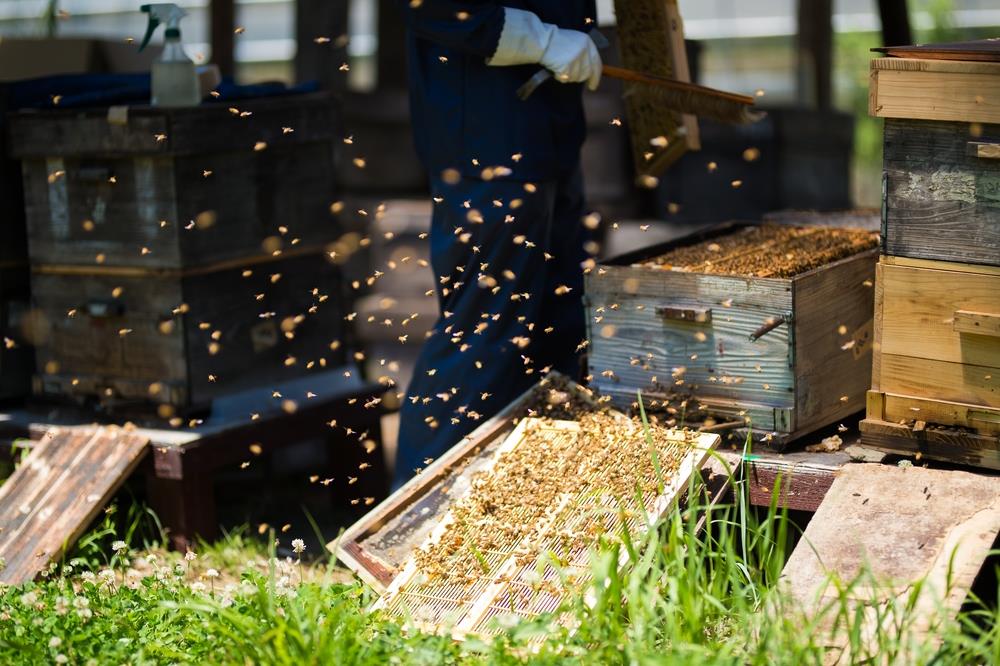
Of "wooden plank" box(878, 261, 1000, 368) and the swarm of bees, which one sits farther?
the swarm of bees

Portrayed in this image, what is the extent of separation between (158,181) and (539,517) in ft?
5.64

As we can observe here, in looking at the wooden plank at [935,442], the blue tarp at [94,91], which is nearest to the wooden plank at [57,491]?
the blue tarp at [94,91]

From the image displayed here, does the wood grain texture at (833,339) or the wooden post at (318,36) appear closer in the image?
the wood grain texture at (833,339)

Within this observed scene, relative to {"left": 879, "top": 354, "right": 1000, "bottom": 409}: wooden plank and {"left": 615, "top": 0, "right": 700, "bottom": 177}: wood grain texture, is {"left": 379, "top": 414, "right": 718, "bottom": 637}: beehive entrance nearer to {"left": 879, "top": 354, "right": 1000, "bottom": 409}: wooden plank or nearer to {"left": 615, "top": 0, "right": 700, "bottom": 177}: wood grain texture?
Result: {"left": 879, "top": 354, "right": 1000, "bottom": 409}: wooden plank

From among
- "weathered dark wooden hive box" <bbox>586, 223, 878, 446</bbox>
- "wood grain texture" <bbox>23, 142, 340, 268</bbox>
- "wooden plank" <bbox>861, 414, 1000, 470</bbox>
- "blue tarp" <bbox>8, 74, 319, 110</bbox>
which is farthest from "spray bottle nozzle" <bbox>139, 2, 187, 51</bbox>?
"wooden plank" <bbox>861, 414, 1000, 470</bbox>

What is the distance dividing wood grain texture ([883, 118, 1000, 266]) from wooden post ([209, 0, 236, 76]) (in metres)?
4.37

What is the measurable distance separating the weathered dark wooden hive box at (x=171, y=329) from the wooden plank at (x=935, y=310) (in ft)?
6.53

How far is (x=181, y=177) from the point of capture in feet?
14.1

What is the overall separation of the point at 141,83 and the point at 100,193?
565mm

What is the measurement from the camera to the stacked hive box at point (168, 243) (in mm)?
4316

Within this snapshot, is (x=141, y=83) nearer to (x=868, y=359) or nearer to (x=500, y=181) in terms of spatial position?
(x=500, y=181)

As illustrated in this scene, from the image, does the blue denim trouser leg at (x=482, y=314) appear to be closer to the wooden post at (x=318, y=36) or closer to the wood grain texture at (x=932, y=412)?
the wood grain texture at (x=932, y=412)

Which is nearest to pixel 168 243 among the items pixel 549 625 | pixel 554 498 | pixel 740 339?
pixel 554 498

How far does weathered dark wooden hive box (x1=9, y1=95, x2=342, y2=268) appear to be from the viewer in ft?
14.1
